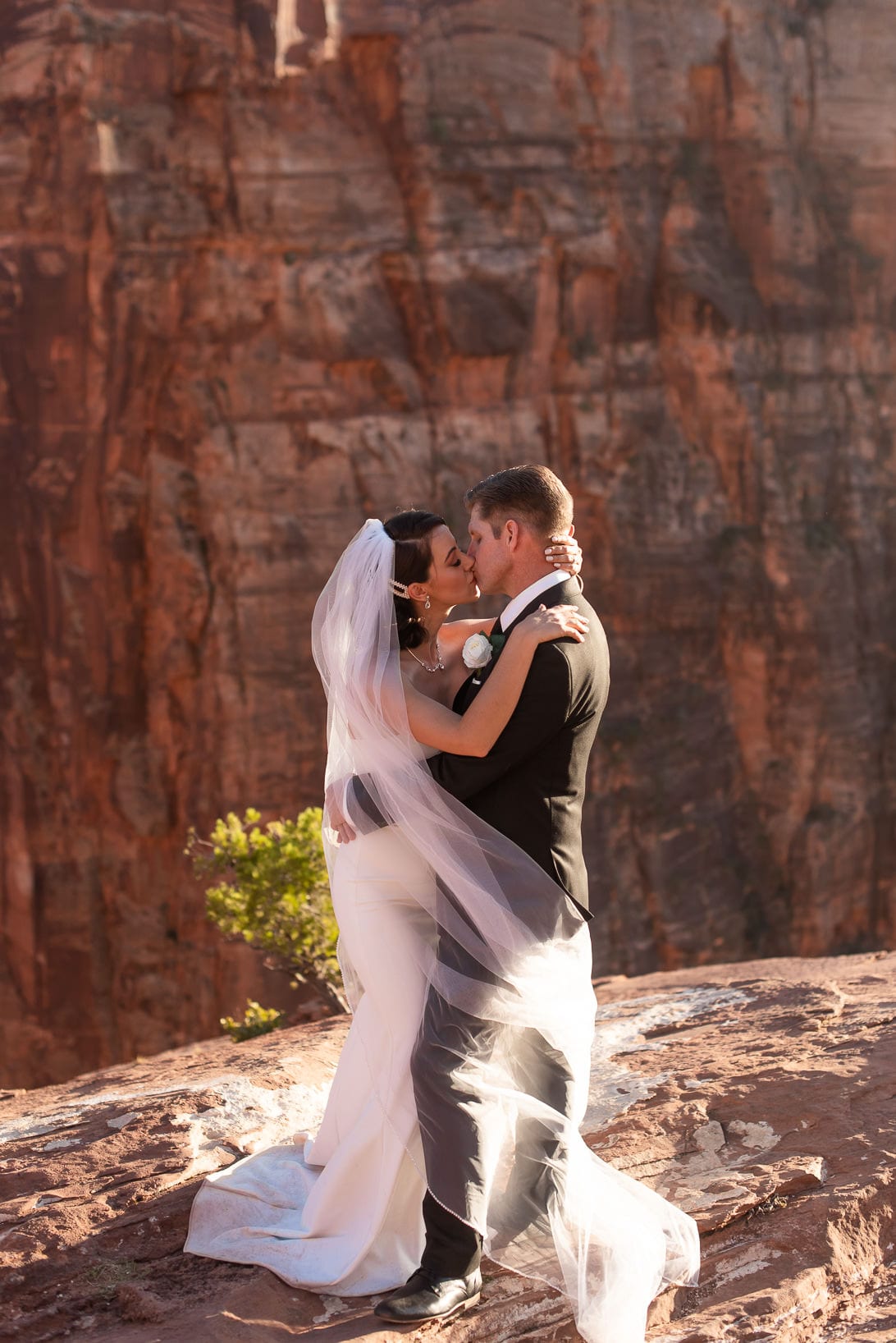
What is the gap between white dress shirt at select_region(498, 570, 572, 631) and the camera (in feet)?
12.5

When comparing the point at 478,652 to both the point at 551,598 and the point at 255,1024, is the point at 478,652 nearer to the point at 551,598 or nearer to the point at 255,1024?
the point at 551,598

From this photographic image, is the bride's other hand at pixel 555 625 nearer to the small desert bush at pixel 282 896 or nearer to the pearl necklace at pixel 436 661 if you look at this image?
the pearl necklace at pixel 436 661

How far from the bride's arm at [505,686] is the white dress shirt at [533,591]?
0.30 ft

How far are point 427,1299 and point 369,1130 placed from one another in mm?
555

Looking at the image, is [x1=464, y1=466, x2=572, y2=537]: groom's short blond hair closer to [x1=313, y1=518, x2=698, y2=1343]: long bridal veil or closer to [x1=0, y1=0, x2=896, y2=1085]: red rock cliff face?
[x1=313, y1=518, x2=698, y2=1343]: long bridal veil

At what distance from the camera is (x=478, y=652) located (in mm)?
3742

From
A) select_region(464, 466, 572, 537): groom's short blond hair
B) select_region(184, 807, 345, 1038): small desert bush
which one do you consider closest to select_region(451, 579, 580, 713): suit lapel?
select_region(464, 466, 572, 537): groom's short blond hair

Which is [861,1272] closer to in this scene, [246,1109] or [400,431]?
[246,1109]

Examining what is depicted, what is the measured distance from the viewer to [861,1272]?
3.83 m

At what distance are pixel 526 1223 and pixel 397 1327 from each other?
0.53m

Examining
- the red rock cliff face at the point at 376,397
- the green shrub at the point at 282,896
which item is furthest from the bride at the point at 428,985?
the red rock cliff face at the point at 376,397

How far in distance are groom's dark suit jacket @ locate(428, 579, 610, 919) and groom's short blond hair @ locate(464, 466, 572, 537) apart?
0.68ft

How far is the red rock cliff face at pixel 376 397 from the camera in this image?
1722 centimetres

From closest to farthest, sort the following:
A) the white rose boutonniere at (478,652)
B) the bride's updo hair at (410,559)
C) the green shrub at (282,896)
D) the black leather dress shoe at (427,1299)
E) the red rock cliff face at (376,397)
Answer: the black leather dress shoe at (427,1299) → the white rose boutonniere at (478,652) → the bride's updo hair at (410,559) → the green shrub at (282,896) → the red rock cliff face at (376,397)
